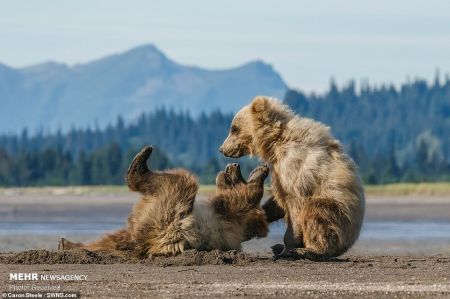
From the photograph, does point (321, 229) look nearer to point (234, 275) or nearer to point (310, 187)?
point (310, 187)

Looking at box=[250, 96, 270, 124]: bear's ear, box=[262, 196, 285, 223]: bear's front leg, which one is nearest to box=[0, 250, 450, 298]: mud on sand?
box=[262, 196, 285, 223]: bear's front leg

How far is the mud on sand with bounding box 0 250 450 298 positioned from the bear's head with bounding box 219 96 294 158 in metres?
1.39

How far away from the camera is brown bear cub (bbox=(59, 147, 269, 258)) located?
13.4 metres

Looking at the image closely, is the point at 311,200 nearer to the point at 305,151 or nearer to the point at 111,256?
the point at 305,151

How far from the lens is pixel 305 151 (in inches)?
541

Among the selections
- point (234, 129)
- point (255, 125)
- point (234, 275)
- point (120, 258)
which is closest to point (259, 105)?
point (255, 125)

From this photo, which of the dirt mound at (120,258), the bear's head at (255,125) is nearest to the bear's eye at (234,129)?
the bear's head at (255,125)

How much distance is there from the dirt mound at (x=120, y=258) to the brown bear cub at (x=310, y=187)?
64cm

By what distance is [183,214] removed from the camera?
528 inches

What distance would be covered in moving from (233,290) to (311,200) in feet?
9.54

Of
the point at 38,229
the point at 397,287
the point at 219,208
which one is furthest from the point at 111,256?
the point at 38,229

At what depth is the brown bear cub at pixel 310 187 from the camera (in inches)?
534

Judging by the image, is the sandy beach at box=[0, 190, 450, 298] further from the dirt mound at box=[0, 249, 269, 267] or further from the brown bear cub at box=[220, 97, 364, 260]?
the brown bear cub at box=[220, 97, 364, 260]

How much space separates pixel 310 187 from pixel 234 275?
1871 millimetres
